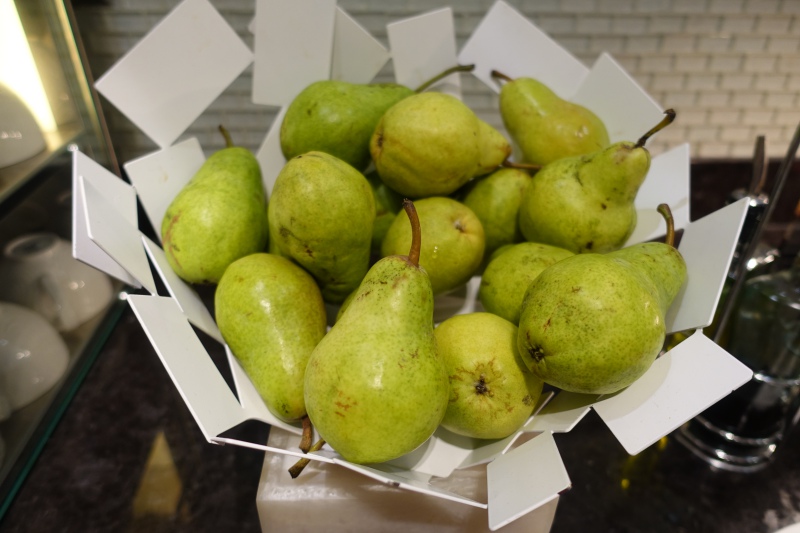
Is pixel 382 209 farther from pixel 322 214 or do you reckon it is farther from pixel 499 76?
pixel 499 76

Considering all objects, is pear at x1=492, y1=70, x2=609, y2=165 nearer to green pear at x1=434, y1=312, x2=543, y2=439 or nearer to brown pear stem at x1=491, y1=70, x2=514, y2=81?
brown pear stem at x1=491, y1=70, x2=514, y2=81

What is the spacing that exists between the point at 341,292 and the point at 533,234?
0.24 meters

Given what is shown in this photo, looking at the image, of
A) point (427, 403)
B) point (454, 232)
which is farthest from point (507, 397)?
point (454, 232)

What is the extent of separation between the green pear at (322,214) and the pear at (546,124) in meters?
0.27

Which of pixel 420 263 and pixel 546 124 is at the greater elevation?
pixel 546 124

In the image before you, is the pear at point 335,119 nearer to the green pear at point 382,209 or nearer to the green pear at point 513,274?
the green pear at point 382,209

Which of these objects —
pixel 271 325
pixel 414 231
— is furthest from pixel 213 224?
pixel 414 231

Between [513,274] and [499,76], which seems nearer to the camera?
[513,274]

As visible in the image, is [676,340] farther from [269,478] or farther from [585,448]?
[269,478]

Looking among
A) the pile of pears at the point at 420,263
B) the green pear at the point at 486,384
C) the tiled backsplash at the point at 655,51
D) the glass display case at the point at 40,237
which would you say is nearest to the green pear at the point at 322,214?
the pile of pears at the point at 420,263

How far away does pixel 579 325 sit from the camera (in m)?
0.45

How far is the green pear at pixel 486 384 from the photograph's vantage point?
50 cm

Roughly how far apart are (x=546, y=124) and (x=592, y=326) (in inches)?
13.8

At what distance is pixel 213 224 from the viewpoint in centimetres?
60
